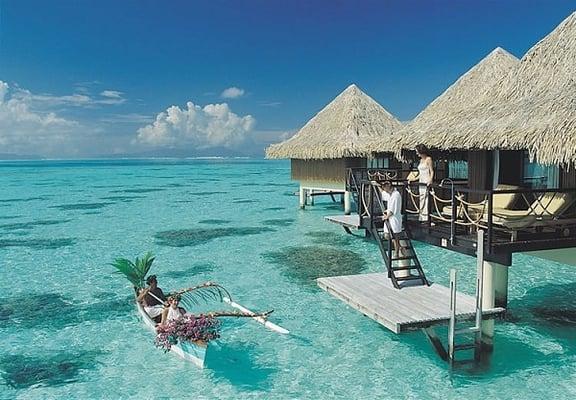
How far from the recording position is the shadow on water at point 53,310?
9102mm

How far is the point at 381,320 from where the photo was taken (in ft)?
21.2

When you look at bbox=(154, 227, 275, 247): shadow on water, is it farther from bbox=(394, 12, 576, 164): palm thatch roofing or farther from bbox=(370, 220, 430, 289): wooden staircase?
bbox=(394, 12, 576, 164): palm thatch roofing

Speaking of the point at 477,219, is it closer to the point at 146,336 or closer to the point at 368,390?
the point at 368,390

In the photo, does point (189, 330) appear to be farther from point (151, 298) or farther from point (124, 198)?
point (124, 198)

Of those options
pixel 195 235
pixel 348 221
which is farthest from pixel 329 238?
pixel 195 235

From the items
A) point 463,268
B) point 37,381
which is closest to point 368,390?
point 37,381

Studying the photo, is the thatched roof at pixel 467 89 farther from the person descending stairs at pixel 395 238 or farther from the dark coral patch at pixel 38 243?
the dark coral patch at pixel 38 243

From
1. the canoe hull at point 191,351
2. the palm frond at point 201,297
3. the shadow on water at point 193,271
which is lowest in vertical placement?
the shadow on water at point 193,271

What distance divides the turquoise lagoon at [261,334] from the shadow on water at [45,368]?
0.03 meters

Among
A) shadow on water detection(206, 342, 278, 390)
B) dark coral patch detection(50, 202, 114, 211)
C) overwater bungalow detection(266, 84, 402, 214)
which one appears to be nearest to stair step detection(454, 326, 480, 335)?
shadow on water detection(206, 342, 278, 390)

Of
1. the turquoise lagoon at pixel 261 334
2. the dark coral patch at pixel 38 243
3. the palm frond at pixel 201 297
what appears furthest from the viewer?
the dark coral patch at pixel 38 243

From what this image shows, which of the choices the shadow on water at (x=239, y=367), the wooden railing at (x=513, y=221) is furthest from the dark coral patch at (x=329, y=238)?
the shadow on water at (x=239, y=367)

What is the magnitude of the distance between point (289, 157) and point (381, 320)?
15.9 meters

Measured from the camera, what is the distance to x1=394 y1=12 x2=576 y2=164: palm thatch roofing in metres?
6.37
